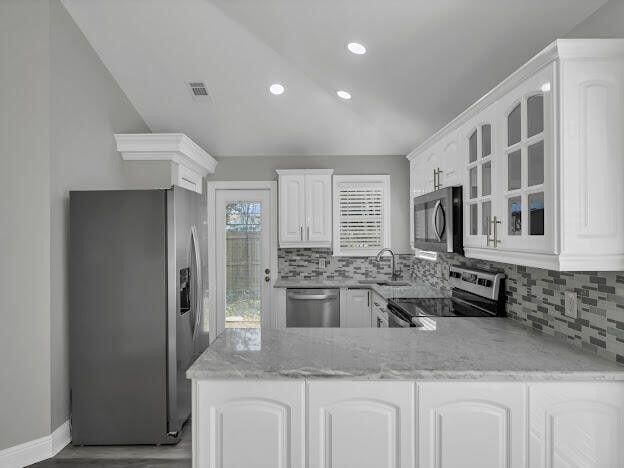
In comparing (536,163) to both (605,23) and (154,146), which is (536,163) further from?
(154,146)

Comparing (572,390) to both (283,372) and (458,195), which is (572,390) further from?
(458,195)

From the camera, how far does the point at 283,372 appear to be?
67.4 inches

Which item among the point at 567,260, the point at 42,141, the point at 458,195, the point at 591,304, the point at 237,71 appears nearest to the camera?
the point at 567,260

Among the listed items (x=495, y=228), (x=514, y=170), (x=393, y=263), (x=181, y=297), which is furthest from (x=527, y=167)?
(x=393, y=263)

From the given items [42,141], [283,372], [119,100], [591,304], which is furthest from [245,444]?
[119,100]

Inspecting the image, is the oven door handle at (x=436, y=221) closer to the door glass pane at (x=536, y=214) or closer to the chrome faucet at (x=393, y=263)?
the door glass pane at (x=536, y=214)

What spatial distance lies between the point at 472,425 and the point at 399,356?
37 cm

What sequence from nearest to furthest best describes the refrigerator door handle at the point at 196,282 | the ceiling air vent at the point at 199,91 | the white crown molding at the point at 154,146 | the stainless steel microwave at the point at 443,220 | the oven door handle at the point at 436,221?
the stainless steel microwave at the point at 443,220 → the oven door handle at the point at 436,221 → the refrigerator door handle at the point at 196,282 → the white crown molding at the point at 154,146 → the ceiling air vent at the point at 199,91

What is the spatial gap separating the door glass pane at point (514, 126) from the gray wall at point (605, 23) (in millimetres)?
408

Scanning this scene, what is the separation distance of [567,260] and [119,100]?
12.7 ft

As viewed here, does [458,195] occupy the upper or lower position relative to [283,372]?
upper

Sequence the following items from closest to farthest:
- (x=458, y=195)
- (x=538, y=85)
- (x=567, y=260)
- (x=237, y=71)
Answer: (x=567, y=260)
(x=538, y=85)
(x=458, y=195)
(x=237, y=71)

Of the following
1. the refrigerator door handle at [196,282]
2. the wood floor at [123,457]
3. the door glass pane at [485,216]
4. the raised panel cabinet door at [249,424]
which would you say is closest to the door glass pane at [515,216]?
the door glass pane at [485,216]

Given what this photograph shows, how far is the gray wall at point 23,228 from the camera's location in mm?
2756
